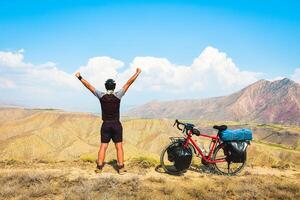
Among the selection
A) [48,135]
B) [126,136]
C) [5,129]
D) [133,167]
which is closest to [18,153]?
[48,135]

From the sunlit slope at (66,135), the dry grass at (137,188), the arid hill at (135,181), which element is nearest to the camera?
the dry grass at (137,188)

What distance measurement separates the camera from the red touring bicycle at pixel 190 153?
34.5 ft

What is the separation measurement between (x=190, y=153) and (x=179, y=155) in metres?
0.43

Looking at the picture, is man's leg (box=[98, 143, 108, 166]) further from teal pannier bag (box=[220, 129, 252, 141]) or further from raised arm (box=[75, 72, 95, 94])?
teal pannier bag (box=[220, 129, 252, 141])

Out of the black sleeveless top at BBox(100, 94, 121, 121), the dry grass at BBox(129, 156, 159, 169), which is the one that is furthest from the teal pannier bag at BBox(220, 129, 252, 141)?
the black sleeveless top at BBox(100, 94, 121, 121)

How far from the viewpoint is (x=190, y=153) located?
1065 centimetres

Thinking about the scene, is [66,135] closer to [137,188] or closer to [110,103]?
[110,103]

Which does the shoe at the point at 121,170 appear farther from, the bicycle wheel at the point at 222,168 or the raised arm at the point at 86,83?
the bicycle wheel at the point at 222,168

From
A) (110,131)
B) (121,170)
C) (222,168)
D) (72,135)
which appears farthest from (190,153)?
(72,135)

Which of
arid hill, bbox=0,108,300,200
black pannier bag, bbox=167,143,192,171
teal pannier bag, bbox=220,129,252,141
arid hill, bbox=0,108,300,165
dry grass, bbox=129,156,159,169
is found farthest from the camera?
arid hill, bbox=0,108,300,165

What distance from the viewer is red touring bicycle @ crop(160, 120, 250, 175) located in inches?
414

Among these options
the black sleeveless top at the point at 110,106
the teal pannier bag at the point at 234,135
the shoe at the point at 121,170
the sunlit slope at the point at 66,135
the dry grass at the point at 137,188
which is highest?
the black sleeveless top at the point at 110,106

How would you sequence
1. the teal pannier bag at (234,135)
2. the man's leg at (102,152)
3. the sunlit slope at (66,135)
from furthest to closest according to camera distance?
the sunlit slope at (66,135) → the teal pannier bag at (234,135) → the man's leg at (102,152)

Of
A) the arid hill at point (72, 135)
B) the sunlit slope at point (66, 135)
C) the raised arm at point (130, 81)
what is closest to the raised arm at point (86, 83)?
the raised arm at point (130, 81)
